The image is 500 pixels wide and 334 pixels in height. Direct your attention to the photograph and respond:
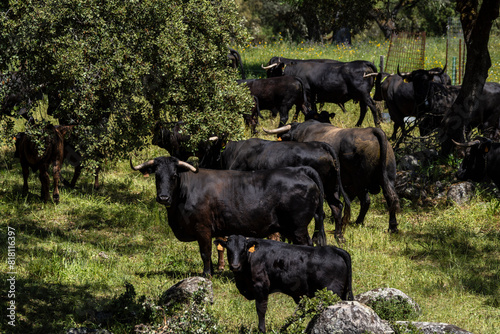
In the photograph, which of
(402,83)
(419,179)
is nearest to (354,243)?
(419,179)

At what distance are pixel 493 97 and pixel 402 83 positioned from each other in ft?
8.29

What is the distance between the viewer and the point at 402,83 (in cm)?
1677

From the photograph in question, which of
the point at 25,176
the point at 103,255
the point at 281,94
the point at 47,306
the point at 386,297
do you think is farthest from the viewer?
the point at 281,94

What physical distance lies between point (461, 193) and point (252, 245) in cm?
701

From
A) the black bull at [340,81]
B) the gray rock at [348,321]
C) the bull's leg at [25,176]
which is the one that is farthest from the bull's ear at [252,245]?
the black bull at [340,81]

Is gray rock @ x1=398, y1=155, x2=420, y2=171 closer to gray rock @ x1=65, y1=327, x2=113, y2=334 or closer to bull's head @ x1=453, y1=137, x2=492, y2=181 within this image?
bull's head @ x1=453, y1=137, x2=492, y2=181

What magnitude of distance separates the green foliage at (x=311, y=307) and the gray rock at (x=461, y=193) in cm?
687

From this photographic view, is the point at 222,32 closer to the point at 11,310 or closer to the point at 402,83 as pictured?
the point at 11,310

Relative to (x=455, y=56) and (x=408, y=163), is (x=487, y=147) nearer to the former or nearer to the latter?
(x=408, y=163)

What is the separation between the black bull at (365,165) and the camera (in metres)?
11.5

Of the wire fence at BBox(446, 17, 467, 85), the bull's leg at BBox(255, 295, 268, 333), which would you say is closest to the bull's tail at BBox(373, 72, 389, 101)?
the wire fence at BBox(446, 17, 467, 85)

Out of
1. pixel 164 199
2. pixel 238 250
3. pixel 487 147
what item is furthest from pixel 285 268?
pixel 487 147

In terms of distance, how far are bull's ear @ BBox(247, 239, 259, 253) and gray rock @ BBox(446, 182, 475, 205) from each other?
6.71 m

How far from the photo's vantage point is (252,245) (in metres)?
7.62
